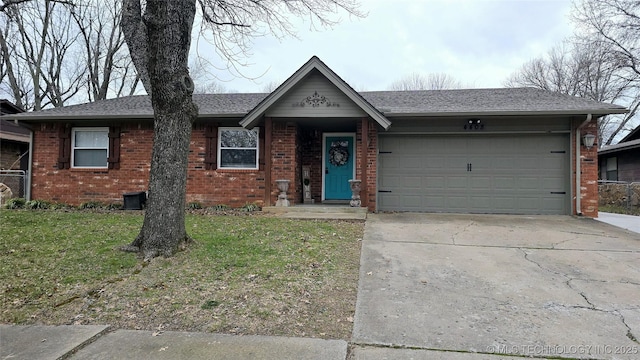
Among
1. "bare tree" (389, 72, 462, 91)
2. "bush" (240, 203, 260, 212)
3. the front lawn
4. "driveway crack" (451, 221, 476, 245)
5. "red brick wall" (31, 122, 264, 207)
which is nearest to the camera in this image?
the front lawn

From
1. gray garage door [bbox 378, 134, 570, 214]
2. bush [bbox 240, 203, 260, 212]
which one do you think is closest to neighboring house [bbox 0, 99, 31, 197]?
bush [bbox 240, 203, 260, 212]

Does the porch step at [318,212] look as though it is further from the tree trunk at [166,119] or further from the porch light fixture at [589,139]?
the porch light fixture at [589,139]

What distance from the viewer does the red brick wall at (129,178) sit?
33.0 ft

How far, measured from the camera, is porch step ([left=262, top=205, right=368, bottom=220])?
8078 mm

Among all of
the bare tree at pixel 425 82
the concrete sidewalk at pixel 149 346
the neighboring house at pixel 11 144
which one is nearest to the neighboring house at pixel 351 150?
the concrete sidewalk at pixel 149 346

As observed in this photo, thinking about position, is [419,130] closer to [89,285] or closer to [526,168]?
Result: [526,168]

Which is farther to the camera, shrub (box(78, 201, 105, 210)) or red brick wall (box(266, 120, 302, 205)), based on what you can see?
shrub (box(78, 201, 105, 210))

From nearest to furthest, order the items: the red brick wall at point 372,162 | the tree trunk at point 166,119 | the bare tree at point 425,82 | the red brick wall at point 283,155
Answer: the tree trunk at point 166,119 < the red brick wall at point 372,162 < the red brick wall at point 283,155 < the bare tree at point 425,82

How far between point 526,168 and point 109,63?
25.8 metres

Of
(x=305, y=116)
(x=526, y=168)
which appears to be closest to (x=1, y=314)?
(x=305, y=116)

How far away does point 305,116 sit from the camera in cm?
898

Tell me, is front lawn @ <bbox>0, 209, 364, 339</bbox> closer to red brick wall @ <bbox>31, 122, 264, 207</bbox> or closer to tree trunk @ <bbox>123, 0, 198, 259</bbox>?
tree trunk @ <bbox>123, 0, 198, 259</bbox>

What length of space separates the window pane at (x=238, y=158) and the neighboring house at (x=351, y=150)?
0.03 metres

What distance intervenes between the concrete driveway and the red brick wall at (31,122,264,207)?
4677 mm
